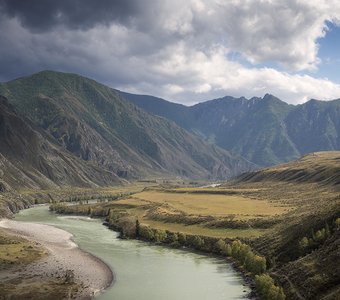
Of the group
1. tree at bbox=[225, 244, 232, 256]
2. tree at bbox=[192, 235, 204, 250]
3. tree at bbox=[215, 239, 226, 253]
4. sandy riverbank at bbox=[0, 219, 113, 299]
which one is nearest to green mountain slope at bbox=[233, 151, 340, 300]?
tree at bbox=[225, 244, 232, 256]

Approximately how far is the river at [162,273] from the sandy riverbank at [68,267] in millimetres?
2963

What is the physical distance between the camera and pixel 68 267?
4692 inches

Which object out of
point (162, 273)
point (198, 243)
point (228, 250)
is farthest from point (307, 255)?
point (198, 243)

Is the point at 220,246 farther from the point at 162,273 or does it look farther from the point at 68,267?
the point at 68,267

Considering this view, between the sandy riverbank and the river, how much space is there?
9.72 ft

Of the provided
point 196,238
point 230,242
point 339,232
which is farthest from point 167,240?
point 339,232

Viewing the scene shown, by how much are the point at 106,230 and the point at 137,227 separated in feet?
73.9

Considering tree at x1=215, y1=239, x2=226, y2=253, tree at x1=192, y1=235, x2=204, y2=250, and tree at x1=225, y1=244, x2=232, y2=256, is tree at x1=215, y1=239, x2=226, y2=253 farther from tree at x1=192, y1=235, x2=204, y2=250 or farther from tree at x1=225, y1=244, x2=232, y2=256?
tree at x1=192, y1=235, x2=204, y2=250

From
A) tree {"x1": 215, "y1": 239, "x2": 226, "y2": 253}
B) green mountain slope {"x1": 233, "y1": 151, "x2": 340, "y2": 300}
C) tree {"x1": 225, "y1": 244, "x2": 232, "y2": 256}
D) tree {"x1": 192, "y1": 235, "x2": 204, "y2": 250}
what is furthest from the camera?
tree {"x1": 192, "y1": 235, "x2": 204, "y2": 250}

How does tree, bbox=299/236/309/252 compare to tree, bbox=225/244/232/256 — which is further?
tree, bbox=225/244/232/256

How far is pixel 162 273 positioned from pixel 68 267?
24.8 m

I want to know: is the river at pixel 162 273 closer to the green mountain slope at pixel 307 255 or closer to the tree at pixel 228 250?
the tree at pixel 228 250

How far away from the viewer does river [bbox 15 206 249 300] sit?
3812 inches

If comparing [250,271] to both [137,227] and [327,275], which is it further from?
[137,227]
